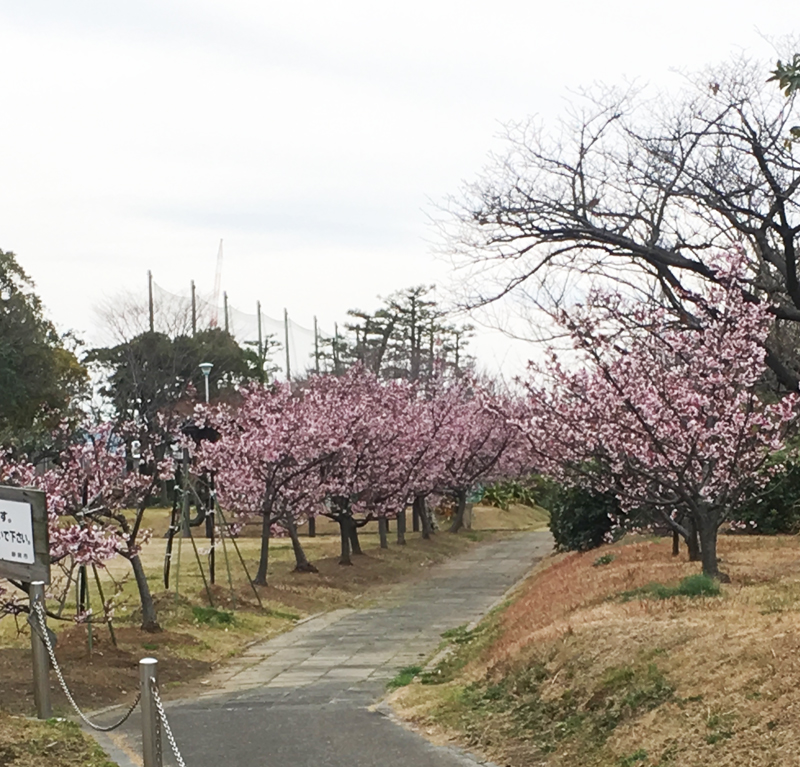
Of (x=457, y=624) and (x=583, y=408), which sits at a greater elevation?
(x=583, y=408)

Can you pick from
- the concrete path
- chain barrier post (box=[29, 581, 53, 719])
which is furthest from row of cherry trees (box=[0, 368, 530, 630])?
the concrete path

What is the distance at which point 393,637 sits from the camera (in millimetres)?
15656

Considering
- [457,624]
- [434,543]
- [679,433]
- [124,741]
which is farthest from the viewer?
[434,543]

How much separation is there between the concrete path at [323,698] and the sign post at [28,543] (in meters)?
1.19

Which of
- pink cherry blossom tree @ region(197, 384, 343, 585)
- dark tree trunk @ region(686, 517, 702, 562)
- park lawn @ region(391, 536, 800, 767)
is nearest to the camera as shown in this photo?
park lawn @ region(391, 536, 800, 767)

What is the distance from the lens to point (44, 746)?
25.1 feet

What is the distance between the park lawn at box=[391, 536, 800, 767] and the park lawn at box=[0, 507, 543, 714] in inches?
→ 126

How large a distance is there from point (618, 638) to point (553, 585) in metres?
7.26

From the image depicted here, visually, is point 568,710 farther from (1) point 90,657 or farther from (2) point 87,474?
(2) point 87,474

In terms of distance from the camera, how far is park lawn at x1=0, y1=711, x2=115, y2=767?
7289 mm

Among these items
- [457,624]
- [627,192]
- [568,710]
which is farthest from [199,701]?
[627,192]

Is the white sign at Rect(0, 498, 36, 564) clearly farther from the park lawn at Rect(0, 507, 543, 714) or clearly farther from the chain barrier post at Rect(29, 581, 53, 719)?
the park lawn at Rect(0, 507, 543, 714)

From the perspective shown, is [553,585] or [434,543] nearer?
[553,585]

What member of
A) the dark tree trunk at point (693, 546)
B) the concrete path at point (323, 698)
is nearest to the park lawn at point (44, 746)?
the concrete path at point (323, 698)
